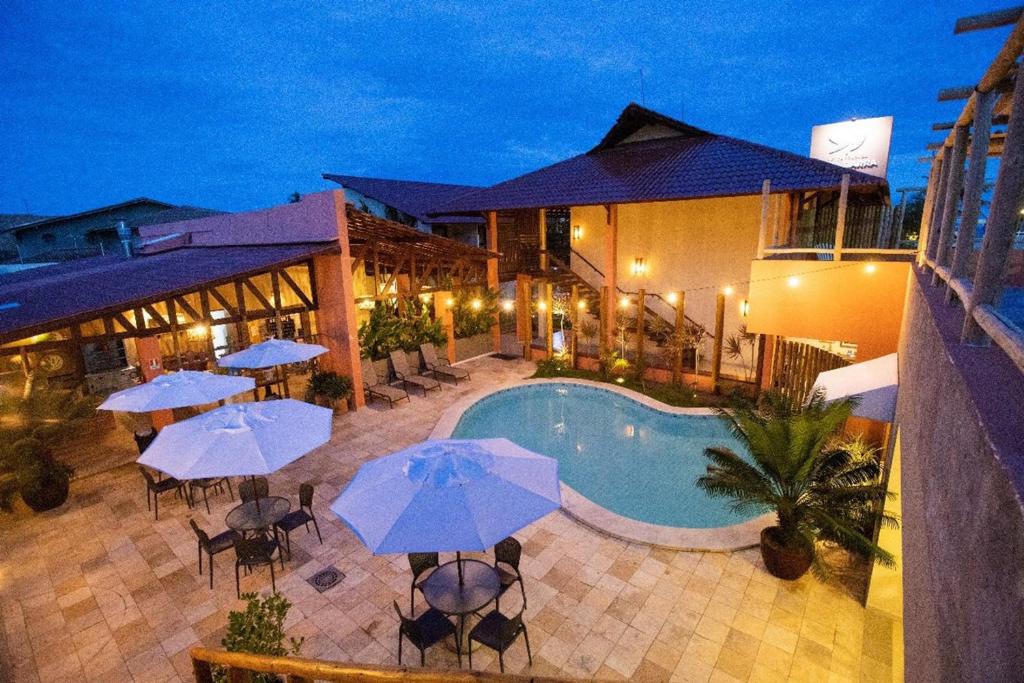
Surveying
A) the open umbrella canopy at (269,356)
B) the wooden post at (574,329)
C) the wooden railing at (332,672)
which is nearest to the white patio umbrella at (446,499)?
the wooden railing at (332,672)

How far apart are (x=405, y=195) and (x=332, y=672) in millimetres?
29084

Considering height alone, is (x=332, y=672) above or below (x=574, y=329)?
above

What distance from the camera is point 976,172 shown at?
9.52 ft

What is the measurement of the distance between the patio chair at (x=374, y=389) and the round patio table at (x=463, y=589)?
8.13m

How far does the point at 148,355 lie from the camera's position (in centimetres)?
1066

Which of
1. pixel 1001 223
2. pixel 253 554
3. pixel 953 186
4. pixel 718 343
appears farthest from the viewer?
pixel 718 343

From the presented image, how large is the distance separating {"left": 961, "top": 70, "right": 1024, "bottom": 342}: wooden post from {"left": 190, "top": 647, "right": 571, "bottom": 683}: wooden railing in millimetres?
2805

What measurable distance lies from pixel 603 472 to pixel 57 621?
9442mm

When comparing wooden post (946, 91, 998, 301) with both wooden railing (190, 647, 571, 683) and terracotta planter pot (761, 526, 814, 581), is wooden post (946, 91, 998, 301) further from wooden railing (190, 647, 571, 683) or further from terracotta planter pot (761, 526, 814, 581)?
terracotta planter pot (761, 526, 814, 581)

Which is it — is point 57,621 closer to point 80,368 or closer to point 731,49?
point 80,368

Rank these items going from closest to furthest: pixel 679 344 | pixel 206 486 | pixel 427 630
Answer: pixel 427 630 < pixel 206 486 < pixel 679 344

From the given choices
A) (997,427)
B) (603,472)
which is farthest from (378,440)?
(997,427)

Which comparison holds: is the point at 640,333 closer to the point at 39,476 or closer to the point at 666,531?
the point at 666,531

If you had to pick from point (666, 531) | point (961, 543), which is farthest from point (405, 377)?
point (961, 543)
